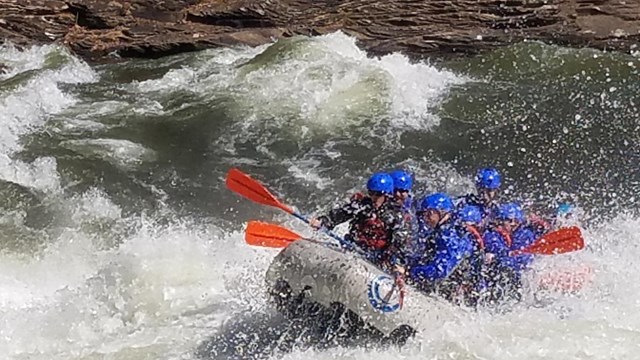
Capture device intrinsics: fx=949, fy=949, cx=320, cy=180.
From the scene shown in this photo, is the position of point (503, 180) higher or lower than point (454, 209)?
lower

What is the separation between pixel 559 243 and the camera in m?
5.50

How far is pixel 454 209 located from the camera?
546 cm

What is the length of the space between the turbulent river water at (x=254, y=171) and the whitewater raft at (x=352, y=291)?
13 cm

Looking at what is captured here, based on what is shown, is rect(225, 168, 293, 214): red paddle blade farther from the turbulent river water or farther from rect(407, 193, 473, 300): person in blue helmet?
rect(407, 193, 473, 300): person in blue helmet

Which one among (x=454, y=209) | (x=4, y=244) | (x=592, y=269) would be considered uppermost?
(x=454, y=209)

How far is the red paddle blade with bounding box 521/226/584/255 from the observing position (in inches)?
215

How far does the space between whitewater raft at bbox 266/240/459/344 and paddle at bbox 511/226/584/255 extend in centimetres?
69

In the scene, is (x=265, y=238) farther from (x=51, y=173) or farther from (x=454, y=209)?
(x=51, y=173)

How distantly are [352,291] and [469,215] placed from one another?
2.88 feet

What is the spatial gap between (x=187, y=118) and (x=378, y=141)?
1.81 metres

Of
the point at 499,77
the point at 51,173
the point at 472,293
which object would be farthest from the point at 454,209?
the point at 499,77

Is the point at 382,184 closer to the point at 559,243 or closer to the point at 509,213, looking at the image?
the point at 509,213

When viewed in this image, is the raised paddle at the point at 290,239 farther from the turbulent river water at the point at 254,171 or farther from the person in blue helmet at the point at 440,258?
the person in blue helmet at the point at 440,258

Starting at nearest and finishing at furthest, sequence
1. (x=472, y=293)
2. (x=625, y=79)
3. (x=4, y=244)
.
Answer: (x=472, y=293) → (x=4, y=244) → (x=625, y=79)
